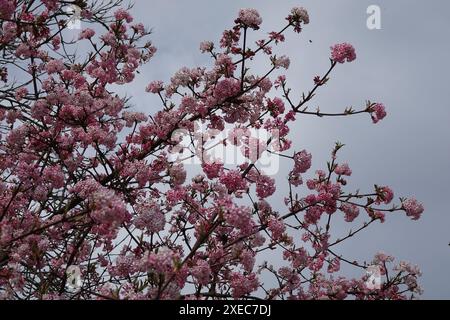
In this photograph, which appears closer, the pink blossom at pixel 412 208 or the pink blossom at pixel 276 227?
the pink blossom at pixel 276 227

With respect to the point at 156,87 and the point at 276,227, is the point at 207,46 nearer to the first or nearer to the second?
the point at 156,87

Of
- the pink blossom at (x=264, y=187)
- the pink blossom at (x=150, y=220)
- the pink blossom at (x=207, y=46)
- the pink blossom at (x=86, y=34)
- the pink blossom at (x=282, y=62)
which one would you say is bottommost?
the pink blossom at (x=150, y=220)

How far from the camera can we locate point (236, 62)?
6867 millimetres

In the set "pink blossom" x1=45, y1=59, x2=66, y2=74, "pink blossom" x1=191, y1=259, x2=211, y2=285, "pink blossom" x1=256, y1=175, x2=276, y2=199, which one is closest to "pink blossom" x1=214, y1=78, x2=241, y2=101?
"pink blossom" x1=256, y1=175, x2=276, y2=199

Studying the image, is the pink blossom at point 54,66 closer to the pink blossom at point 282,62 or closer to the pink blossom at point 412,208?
the pink blossom at point 282,62

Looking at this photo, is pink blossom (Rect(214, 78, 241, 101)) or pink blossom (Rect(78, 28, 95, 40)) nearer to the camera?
pink blossom (Rect(214, 78, 241, 101))

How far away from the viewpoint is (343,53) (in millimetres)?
6805

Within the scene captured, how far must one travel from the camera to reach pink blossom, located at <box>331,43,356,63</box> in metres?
6.80

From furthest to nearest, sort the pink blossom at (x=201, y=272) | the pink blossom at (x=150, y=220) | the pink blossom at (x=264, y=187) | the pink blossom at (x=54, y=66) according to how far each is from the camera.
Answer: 1. the pink blossom at (x=54, y=66)
2. the pink blossom at (x=264, y=187)
3. the pink blossom at (x=150, y=220)
4. the pink blossom at (x=201, y=272)

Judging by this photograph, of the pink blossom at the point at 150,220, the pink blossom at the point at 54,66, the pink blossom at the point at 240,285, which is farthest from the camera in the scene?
the pink blossom at the point at 54,66

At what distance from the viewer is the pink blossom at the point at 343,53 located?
6.80 m

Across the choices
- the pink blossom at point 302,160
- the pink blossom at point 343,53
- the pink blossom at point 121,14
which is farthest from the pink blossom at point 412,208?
the pink blossom at point 121,14

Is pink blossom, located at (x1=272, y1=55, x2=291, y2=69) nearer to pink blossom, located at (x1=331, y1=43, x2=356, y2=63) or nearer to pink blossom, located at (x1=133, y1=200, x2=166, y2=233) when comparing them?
pink blossom, located at (x1=331, y1=43, x2=356, y2=63)
